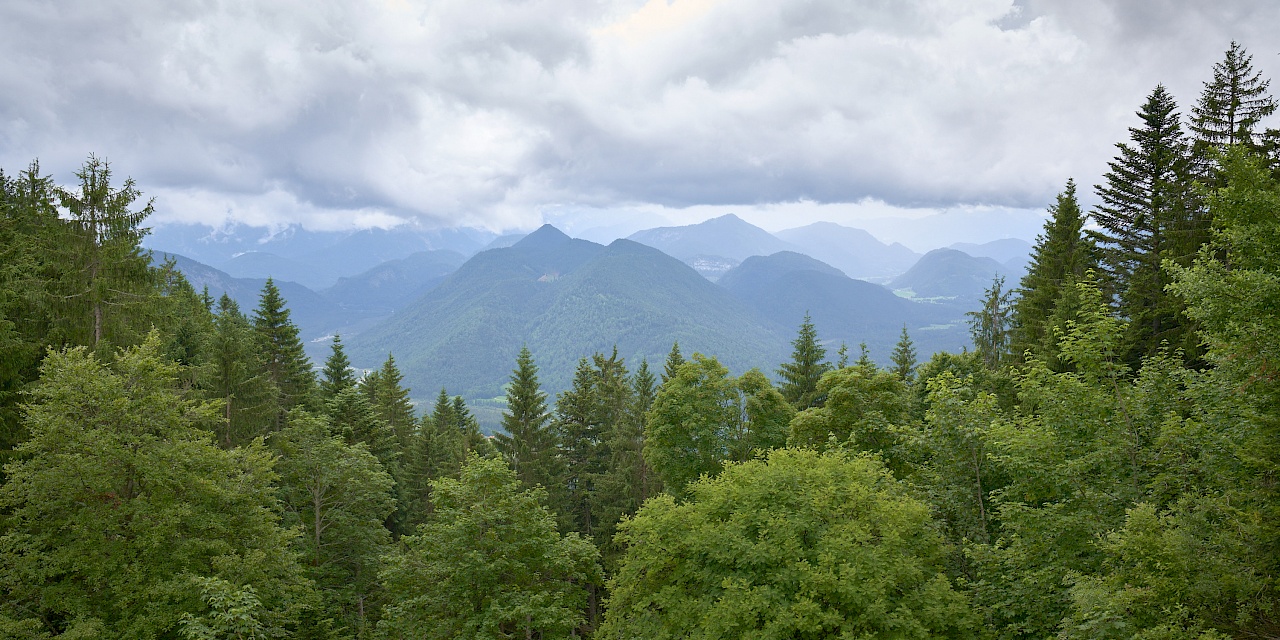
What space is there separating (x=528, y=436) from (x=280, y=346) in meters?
17.7

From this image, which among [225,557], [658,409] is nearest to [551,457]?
[658,409]

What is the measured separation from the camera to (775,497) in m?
15.3

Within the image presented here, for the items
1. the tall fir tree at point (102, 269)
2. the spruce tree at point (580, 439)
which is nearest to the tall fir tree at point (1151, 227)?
the spruce tree at point (580, 439)

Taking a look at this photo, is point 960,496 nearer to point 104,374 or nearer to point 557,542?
point 557,542

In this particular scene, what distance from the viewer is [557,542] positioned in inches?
741

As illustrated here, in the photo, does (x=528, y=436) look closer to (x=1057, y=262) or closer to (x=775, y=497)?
(x=775, y=497)

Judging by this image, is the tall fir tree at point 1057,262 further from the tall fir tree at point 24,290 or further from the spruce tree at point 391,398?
the spruce tree at point 391,398

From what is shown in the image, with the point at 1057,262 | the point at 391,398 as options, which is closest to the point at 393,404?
the point at 391,398

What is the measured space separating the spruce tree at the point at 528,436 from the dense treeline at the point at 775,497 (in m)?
14.4

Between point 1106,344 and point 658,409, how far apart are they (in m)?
18.1

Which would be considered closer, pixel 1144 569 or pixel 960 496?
pixel 1144 569

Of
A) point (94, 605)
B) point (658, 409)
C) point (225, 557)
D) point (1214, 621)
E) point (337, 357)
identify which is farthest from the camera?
point (337, 357)

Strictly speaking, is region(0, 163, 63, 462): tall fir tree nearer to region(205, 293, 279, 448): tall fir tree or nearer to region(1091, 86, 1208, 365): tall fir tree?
region(205, 293, 279, 448): tall fir tree

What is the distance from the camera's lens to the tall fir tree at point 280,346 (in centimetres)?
3746
